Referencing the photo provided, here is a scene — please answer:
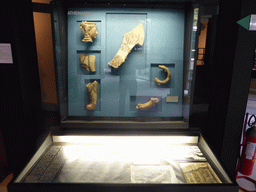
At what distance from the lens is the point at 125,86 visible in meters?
1.70

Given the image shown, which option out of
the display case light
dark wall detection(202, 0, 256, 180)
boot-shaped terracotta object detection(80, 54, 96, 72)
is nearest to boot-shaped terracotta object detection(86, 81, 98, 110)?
boot-shaped terracotta object detection(80, 54, 96, 72)

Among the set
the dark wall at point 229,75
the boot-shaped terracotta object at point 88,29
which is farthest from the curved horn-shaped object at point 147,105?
the boot-shaped terracotta object at point 88,29

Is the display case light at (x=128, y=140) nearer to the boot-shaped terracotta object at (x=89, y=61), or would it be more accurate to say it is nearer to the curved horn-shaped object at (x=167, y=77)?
the curved horn-shaped object at (x=167, y=77)

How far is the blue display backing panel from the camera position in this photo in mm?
Answer: 1608

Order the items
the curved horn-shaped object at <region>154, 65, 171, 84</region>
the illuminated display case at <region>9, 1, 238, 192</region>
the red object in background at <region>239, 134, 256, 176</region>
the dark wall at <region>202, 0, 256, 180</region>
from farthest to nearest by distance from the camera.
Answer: the red object in background at <region>239, 134, 256, 176</region>
the curved horn-shaped object at <region>154, 65, 171, 84</region>
the dark wall at <region>202, 0, 256, 180</region>
the illuminated display case at <region>9, 1, 238, 192</region>

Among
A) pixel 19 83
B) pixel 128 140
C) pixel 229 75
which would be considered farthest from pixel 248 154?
pixel 19 83

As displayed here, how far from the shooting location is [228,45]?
64.0 inches

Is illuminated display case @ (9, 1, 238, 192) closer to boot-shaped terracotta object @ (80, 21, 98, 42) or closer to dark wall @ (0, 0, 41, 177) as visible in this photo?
boot-shaped terracotta object @ (80, 21, 98, 42)

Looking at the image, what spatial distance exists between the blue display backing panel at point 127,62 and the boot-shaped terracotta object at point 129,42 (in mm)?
41

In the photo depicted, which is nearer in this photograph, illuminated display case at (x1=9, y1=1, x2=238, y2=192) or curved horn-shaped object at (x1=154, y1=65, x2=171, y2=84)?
illuminated display case at (x1=9, y1=1, x2=238, y2=192)

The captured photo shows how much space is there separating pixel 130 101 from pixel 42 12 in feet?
3.67

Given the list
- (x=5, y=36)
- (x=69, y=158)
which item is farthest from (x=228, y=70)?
(x=5, y=36)

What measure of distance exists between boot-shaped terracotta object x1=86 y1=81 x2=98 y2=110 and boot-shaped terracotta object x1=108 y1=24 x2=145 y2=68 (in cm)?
31

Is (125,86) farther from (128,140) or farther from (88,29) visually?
(88,29)
